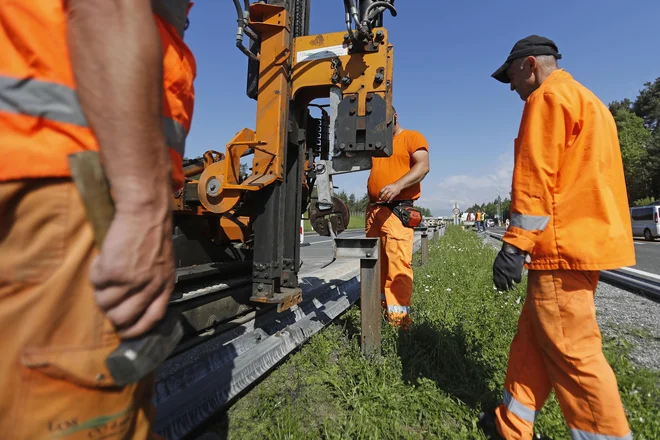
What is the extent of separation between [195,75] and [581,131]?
186cm

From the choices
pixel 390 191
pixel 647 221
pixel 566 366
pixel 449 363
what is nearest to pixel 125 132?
pixel 566 366

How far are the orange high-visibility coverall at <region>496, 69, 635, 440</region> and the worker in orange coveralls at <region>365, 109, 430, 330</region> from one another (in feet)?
5.83

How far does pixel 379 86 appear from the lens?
327 cm

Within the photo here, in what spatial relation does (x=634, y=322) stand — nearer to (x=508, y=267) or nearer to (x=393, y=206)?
(x=393, y=206)

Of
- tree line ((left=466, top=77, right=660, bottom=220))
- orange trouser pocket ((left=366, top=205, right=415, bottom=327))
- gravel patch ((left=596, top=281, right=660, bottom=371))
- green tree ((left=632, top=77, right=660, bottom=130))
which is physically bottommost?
gravel patch ((left=596, top=281, right=660, bottom=371))

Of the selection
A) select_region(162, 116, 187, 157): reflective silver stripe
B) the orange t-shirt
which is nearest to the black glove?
select_region(162, 116, 187, 157): reflective silver stripe

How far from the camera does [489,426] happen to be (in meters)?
2.24

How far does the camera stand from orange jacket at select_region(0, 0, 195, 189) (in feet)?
2.34

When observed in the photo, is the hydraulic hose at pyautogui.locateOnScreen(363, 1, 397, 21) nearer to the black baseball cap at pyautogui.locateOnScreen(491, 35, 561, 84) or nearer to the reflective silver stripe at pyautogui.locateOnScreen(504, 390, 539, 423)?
the black baseball cap at pyautogui.locateOnScreen(491, 35, 561, 84)

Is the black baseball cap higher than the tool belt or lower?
higher

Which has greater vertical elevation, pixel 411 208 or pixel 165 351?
pixel 411 208

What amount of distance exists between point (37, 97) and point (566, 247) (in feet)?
6.87

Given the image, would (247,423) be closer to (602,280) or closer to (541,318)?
(541,318)

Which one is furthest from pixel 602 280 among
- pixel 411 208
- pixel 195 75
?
pixel 195 75
